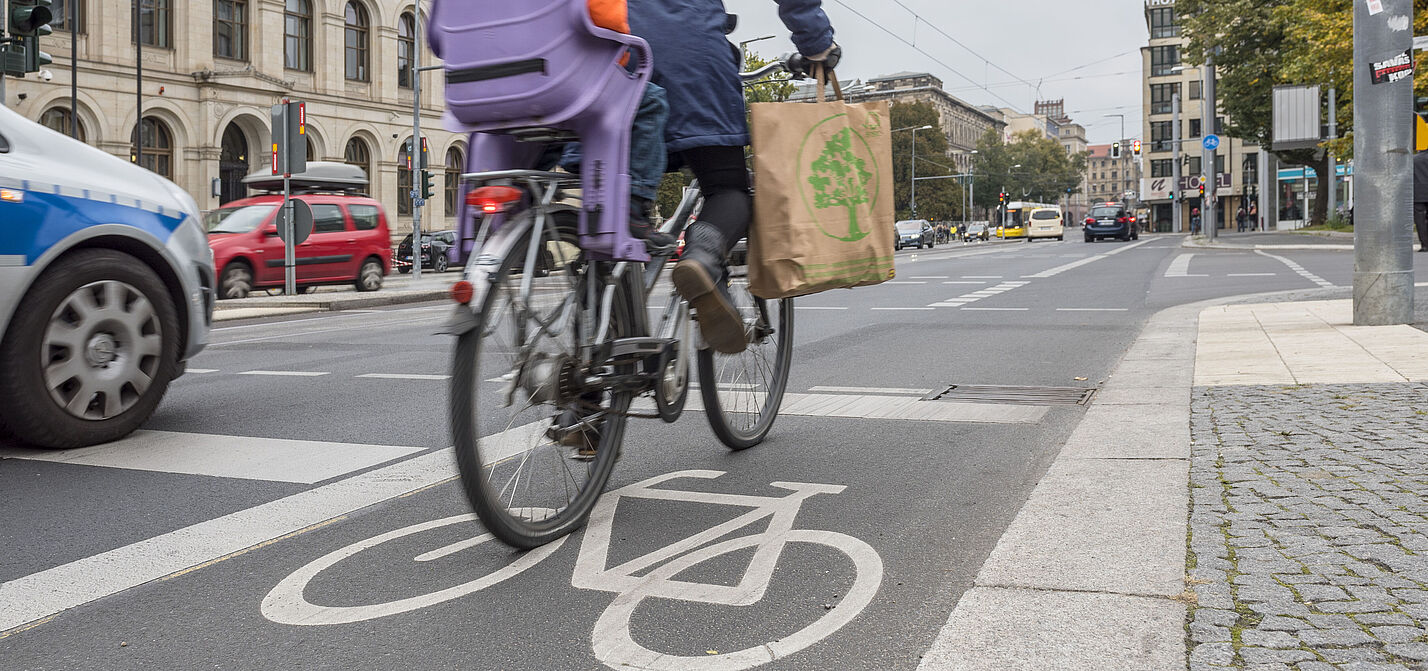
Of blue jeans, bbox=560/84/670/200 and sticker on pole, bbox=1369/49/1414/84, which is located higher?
sticker on pole, bbox=1369/49/1414/84

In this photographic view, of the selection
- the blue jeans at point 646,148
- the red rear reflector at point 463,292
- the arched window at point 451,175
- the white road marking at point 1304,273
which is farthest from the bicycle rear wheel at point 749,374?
the arched window at point 451,175

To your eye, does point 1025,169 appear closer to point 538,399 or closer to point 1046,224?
point 1046,224

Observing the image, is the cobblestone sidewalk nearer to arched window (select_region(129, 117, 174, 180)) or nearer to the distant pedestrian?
the distant pedestrian

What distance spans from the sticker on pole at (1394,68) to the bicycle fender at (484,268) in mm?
8558

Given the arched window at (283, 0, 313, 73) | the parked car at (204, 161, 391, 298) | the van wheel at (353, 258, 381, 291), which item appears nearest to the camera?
the parked car at (204, 161, 391, 298)

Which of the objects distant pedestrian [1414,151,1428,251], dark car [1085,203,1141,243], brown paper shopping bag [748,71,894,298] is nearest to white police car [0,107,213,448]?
brown paper shopping bag [748,71,894,298]

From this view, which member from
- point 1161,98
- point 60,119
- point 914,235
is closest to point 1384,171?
point 60,119

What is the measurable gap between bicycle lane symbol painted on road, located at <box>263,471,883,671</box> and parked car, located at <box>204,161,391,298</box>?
17.2 m

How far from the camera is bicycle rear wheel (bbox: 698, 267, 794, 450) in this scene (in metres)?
4.63

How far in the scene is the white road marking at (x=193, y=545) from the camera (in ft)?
10.2

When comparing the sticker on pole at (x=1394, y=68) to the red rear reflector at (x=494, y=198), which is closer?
the red rear reflector at (x=494, y=198)

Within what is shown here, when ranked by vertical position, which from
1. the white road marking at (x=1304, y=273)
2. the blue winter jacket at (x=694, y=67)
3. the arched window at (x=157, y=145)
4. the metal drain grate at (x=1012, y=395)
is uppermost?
the arched window at (x=157, y=145)

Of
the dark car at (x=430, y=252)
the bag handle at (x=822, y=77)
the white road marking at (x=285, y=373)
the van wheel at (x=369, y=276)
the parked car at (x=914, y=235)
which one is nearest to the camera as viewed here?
the bag handle at (x=822, y=77)

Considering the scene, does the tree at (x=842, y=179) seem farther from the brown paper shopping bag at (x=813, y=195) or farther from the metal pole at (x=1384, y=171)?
the metal pole at (x=1384, y=171)
